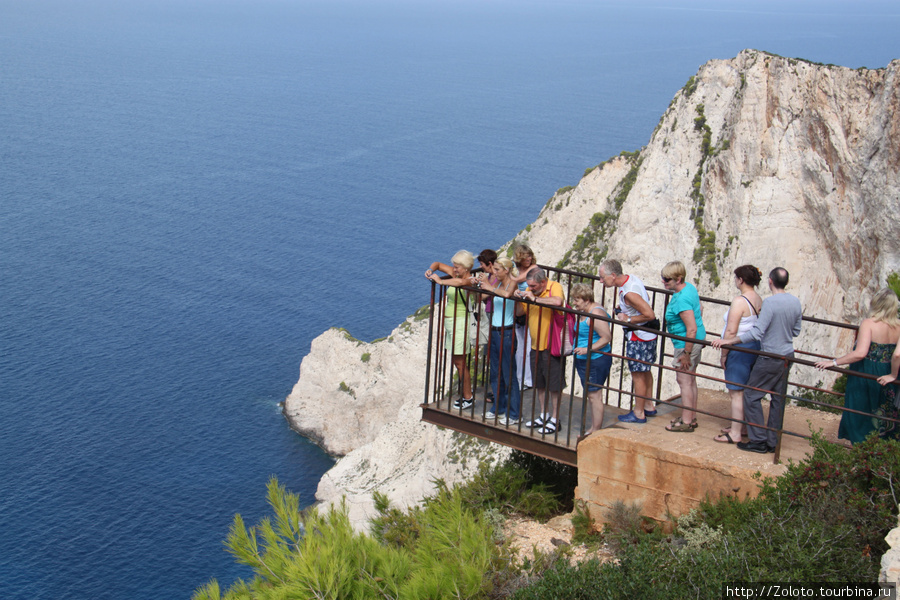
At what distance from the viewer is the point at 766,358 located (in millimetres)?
9367

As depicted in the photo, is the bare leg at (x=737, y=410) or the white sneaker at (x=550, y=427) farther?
the white sneaker at (x=550, y=427)

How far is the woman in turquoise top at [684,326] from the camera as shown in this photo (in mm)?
9758

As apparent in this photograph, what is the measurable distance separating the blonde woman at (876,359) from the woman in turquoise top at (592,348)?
7.38 feet

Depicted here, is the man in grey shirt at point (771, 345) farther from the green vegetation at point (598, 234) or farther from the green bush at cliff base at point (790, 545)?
the green vegetation at point (598, 234)

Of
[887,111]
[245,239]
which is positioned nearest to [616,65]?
[245,239]

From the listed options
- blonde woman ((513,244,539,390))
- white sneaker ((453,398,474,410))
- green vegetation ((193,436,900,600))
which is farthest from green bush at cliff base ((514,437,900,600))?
white sneaker ((453,398,474,410))

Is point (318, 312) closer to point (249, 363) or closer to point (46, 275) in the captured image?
point (249, 363)

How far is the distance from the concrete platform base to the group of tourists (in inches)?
9.7

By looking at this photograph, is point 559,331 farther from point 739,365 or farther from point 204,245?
point 204,245

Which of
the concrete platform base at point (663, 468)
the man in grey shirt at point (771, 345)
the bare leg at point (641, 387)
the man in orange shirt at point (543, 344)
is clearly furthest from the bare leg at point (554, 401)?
the man in grey shirt at point (771, 345)

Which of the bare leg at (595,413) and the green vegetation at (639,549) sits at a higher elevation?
the bare leg at (595,413)

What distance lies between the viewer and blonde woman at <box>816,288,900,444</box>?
8.86 meters

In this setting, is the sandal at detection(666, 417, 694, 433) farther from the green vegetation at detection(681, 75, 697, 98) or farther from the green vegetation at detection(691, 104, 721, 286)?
the green vegetation at detection(681, 75, 697, 98)

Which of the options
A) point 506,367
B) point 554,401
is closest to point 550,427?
point 554,401
